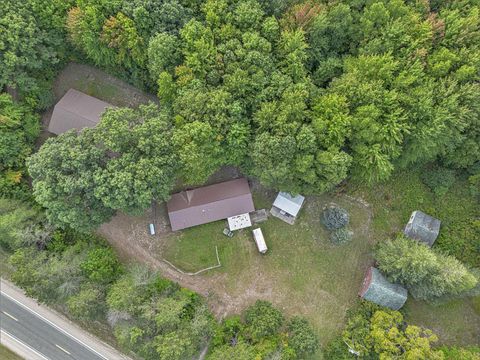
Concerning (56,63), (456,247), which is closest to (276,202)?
(456,247)

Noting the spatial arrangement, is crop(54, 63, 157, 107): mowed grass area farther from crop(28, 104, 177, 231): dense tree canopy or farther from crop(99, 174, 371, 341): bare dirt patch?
crop(99, 174, 371, 341): bare dirt patch

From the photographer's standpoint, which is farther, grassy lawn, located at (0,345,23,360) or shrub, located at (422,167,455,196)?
shrub, located at (422,167,455,196)

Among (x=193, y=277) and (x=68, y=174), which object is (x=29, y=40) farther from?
(x=193, y=277)

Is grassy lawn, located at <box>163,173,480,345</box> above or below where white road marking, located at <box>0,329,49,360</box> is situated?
above

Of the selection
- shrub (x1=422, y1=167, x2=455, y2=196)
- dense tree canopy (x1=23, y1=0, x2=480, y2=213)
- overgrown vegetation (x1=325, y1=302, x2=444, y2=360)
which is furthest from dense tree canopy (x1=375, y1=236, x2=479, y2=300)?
dense tree canopy (x1=23, y1=0, x2=480, y2=213)

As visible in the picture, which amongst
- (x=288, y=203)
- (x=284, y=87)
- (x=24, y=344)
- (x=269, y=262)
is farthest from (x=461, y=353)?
(x=24, y=344)

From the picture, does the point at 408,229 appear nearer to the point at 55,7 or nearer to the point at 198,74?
the point at 198,74
